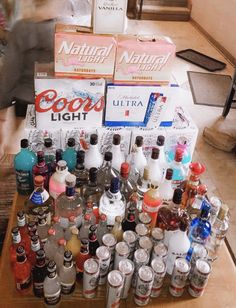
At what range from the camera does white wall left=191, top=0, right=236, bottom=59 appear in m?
4.59

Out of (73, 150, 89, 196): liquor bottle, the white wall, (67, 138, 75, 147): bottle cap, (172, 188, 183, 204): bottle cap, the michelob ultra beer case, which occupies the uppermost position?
the michelob ultra beer case

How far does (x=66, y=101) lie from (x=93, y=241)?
2.03ft

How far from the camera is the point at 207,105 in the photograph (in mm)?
3658

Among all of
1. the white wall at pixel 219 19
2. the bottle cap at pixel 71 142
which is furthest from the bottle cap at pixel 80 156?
the white wall at pixel 219 19

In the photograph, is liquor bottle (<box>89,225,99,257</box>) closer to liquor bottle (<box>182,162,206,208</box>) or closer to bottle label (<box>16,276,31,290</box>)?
bottle label (<box>16,276,31,290</box>)

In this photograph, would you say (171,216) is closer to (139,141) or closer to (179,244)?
(179,244)

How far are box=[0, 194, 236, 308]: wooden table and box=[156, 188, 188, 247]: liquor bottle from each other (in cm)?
19

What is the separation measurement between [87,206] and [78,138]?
1.21 feet

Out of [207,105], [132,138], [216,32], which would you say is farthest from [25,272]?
[216,32]

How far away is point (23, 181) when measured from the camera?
153 centimetres

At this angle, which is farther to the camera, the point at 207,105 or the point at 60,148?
the point at 207,105

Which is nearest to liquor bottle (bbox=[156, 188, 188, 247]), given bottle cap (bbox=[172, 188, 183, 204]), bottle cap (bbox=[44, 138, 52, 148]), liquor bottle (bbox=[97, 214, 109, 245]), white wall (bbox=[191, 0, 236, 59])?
bottle cap (bbox=[172, 188, 183, 204])

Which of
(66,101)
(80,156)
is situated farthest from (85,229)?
(66,101)

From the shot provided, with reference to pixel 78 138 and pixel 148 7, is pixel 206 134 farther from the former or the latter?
pixel 148 7
